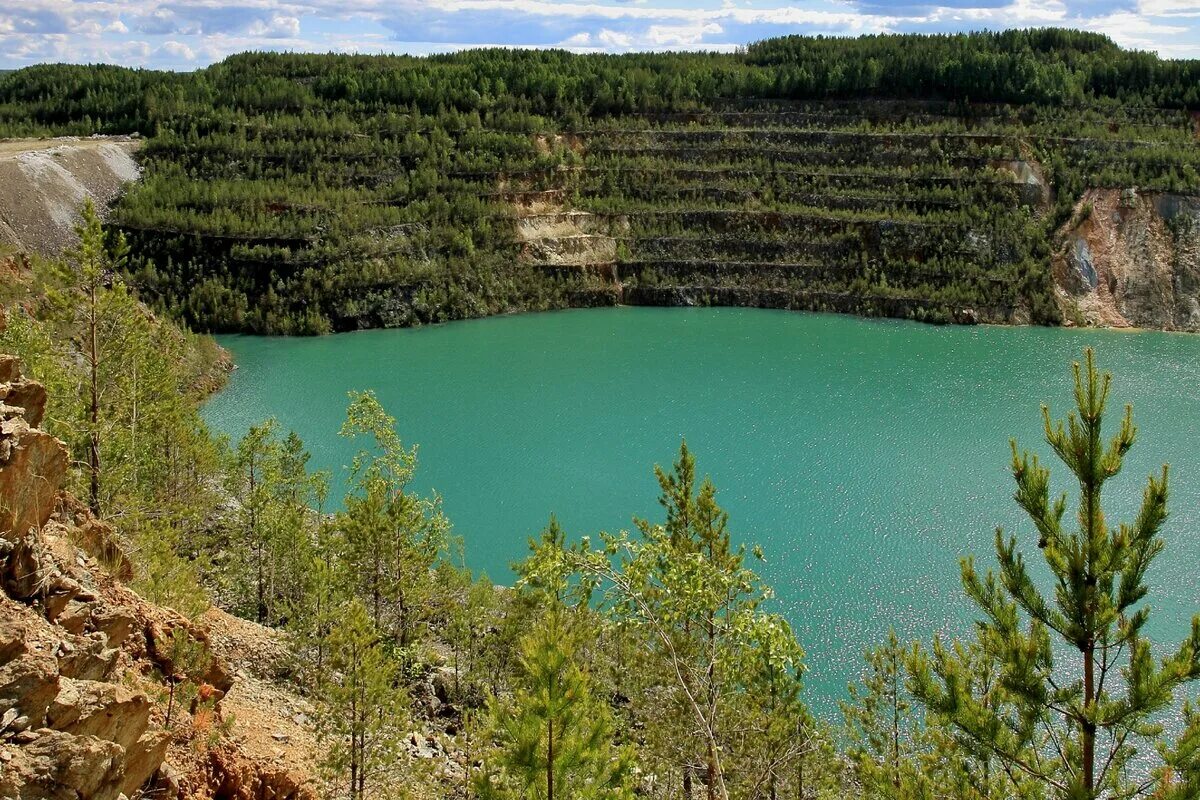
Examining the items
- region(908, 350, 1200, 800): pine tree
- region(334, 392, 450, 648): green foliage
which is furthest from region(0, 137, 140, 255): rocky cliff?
region(908, 350, 1200, 800): pine tree

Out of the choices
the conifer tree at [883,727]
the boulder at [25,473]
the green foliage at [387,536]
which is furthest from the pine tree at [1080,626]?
the green foliage at [387,536]

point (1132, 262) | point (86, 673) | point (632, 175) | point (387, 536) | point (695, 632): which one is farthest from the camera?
point (632, 175)

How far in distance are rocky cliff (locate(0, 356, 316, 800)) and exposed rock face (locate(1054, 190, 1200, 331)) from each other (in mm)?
58878

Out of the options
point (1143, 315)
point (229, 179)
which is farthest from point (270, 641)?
point (1143, 315)

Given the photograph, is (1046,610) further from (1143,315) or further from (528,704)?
(1143,315)

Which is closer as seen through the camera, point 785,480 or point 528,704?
point 528,704

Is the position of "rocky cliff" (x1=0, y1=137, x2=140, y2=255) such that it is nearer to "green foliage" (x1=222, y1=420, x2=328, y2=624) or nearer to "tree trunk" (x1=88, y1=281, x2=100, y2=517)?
"green foliage" (x1=222, y1=420, x2=328, y2=624)

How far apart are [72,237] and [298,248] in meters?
11.8

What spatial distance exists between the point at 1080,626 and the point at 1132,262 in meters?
60.0

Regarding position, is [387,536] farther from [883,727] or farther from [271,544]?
[883,727]

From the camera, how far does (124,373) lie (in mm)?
23562

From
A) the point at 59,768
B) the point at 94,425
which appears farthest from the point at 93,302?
the point at 59,768

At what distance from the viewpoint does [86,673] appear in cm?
944

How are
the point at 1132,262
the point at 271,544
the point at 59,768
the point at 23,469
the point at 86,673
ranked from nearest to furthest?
the point at 59,768 → the point at 86,673 → the point at 23,469 → the point at 271,544 → the point at 1132,262
